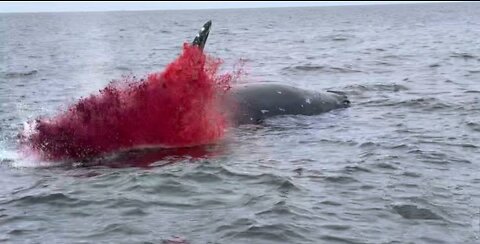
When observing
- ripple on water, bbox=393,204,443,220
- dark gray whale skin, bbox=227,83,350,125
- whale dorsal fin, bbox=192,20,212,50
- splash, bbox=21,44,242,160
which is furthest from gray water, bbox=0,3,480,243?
whale dorsal fin, bbox=192,20,212,50

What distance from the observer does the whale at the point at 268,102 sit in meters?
13.4

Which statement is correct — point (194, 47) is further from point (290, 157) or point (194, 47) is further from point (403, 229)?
point (403, 229)

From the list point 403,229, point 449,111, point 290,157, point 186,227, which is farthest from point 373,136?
point 186,227

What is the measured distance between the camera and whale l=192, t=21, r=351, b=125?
13.4 meters

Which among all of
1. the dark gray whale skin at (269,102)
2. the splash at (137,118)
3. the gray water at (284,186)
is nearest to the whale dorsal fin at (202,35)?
the splash at (137,118)

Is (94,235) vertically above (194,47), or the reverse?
(194,47)

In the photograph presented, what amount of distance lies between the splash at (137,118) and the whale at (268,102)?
1380 millimetres

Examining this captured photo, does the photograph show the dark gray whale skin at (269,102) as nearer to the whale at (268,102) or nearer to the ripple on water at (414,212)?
the whale at (268,102)

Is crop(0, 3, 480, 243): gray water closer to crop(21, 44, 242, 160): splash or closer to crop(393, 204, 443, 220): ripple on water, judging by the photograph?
crop(393, 204, 443, 220): ripple on water

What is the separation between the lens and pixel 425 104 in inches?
656

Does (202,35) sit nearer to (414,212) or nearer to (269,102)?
(269,102)

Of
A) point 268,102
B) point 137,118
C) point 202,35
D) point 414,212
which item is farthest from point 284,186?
→ point 268,102

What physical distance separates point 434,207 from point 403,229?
0.92 metres

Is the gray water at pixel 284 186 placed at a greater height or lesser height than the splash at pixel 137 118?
lesser
